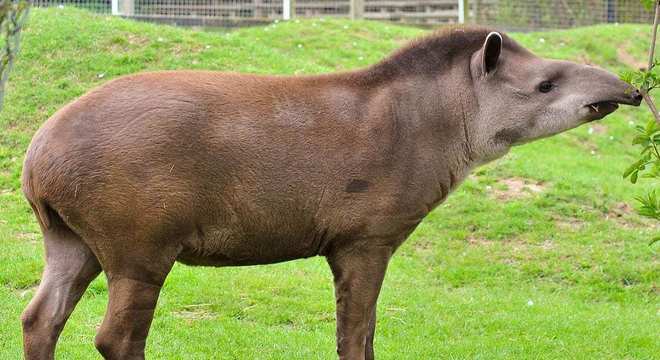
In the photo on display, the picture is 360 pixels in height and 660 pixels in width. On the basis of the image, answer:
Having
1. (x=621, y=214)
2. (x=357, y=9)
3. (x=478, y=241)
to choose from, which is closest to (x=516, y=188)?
(x=621, y=214)

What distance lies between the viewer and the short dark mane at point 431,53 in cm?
593

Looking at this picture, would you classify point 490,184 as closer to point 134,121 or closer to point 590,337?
point 590,337

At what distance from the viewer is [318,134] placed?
546 centimetres

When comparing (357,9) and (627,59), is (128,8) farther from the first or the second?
(627,59)

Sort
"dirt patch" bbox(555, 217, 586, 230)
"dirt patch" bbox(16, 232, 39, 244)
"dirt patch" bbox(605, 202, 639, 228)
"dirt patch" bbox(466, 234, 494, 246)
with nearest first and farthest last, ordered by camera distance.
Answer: "dirt patch" bbox(16, 232, 39, 244) < "dirt patch" bbox(466, 234, 494, 246) < "dirt patch" bbox(555, 217, 586, 230) < "dirt patch" bbox(605, 202, 639, 228)

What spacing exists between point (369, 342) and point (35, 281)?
351 cm

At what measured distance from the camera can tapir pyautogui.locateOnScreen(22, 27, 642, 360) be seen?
4922mm

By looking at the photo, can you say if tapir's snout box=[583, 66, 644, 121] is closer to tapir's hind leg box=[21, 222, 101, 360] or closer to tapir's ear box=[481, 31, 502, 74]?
tapir's ear box=[481, 31, 502, 74]

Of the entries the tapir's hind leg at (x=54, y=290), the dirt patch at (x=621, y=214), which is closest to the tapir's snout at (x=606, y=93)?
the tapir's hind leg at (x=54, y=290)

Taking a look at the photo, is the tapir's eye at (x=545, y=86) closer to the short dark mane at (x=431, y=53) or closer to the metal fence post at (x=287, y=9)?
the short dark mane at (x=431, y=53)

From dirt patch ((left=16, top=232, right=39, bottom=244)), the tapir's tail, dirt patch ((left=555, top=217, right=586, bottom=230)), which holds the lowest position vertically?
dirt patch ((left=555, top=217, right=586, bottom=230))

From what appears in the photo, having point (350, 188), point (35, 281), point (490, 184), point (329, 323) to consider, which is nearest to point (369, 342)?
point (350, 188)

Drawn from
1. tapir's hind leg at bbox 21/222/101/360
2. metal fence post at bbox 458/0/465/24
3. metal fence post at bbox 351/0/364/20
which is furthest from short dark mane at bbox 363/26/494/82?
metal fence post at bbox 458/0/465/24

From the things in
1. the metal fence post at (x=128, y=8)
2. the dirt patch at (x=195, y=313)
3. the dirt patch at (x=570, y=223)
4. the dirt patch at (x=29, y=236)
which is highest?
the metal fence post at (x=128, y=8)
